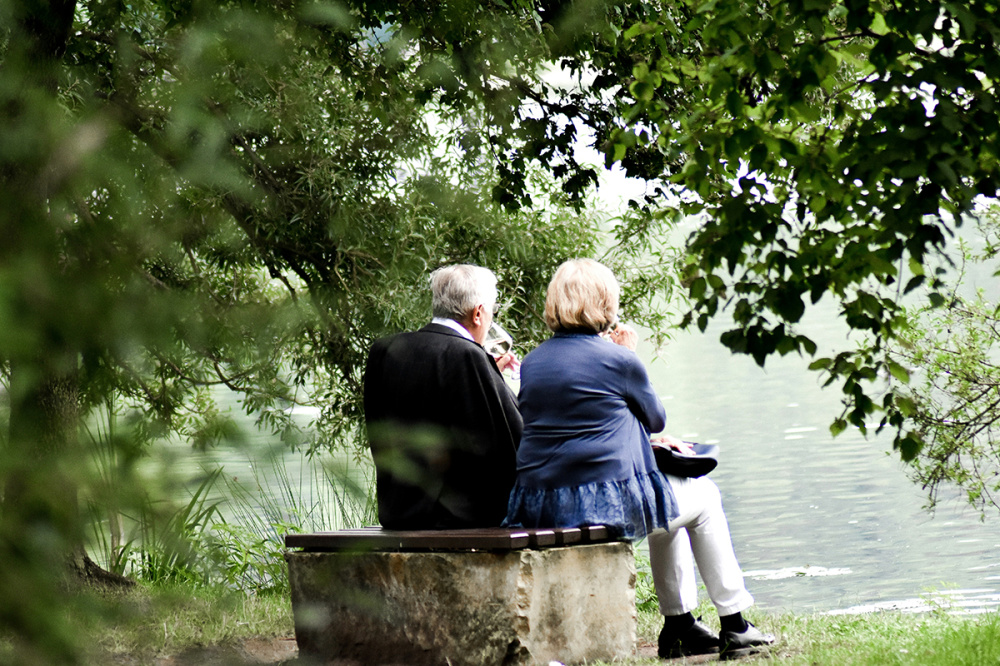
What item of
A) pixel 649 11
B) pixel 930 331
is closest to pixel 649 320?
pixel 930 331

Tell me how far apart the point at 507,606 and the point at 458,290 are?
50.9 inches

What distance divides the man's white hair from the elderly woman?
1.06ft

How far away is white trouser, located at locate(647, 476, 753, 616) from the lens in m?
4.72

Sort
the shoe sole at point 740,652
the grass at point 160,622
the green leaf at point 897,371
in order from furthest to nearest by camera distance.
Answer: the shoe sole at point 740,652 → the green leaf at point 897,371 → the grass at point 160,622

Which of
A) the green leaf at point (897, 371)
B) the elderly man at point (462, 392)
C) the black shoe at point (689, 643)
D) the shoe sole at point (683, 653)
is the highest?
the elderly man at point (462, 392)

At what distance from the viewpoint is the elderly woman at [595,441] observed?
14.6ft

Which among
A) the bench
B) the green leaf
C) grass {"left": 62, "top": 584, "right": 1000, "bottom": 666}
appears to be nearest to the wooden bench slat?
the bench

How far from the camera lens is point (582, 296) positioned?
4551 millimetres

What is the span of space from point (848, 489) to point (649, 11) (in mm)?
14147

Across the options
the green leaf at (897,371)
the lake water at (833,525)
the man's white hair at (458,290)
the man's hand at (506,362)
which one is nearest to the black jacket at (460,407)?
the man's white hair at (458,290)

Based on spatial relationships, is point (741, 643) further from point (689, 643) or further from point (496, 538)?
point (496, 538)

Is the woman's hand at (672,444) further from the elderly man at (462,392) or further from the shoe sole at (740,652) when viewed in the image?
the shoe sole at (740,652)

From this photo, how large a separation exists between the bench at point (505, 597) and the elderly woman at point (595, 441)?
153 millimetres

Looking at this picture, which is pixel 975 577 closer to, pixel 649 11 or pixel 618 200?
pixel 618 200
